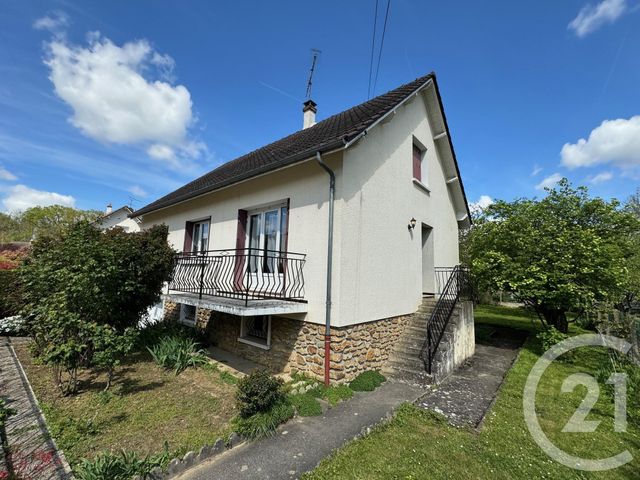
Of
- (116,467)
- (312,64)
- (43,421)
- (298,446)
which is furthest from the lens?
(312,64)

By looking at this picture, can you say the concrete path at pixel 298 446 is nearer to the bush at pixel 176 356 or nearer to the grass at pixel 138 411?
the grass at pixel 138 411

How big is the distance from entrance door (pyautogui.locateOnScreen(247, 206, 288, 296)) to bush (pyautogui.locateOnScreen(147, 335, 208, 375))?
237 cm

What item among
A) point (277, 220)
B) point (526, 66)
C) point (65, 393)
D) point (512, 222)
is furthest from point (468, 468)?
point (526, 66)

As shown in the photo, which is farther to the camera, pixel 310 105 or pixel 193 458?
pixel 310 105

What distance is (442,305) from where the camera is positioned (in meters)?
9.06

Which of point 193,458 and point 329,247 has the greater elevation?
point 329,247

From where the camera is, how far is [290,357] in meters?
7.06

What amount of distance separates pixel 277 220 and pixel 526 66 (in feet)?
34.8

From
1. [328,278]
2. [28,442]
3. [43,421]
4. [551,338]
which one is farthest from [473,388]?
[43,421]

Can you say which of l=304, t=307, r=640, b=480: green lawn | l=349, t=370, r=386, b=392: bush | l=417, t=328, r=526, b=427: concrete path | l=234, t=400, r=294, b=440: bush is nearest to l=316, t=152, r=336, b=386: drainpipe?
l=349, t=370, r=386, b=392: bush

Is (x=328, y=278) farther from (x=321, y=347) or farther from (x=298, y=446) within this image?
(x=298, y=446)

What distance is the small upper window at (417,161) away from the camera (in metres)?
10.5

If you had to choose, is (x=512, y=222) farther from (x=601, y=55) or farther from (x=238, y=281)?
(x=238, y=281)

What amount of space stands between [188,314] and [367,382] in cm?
830
